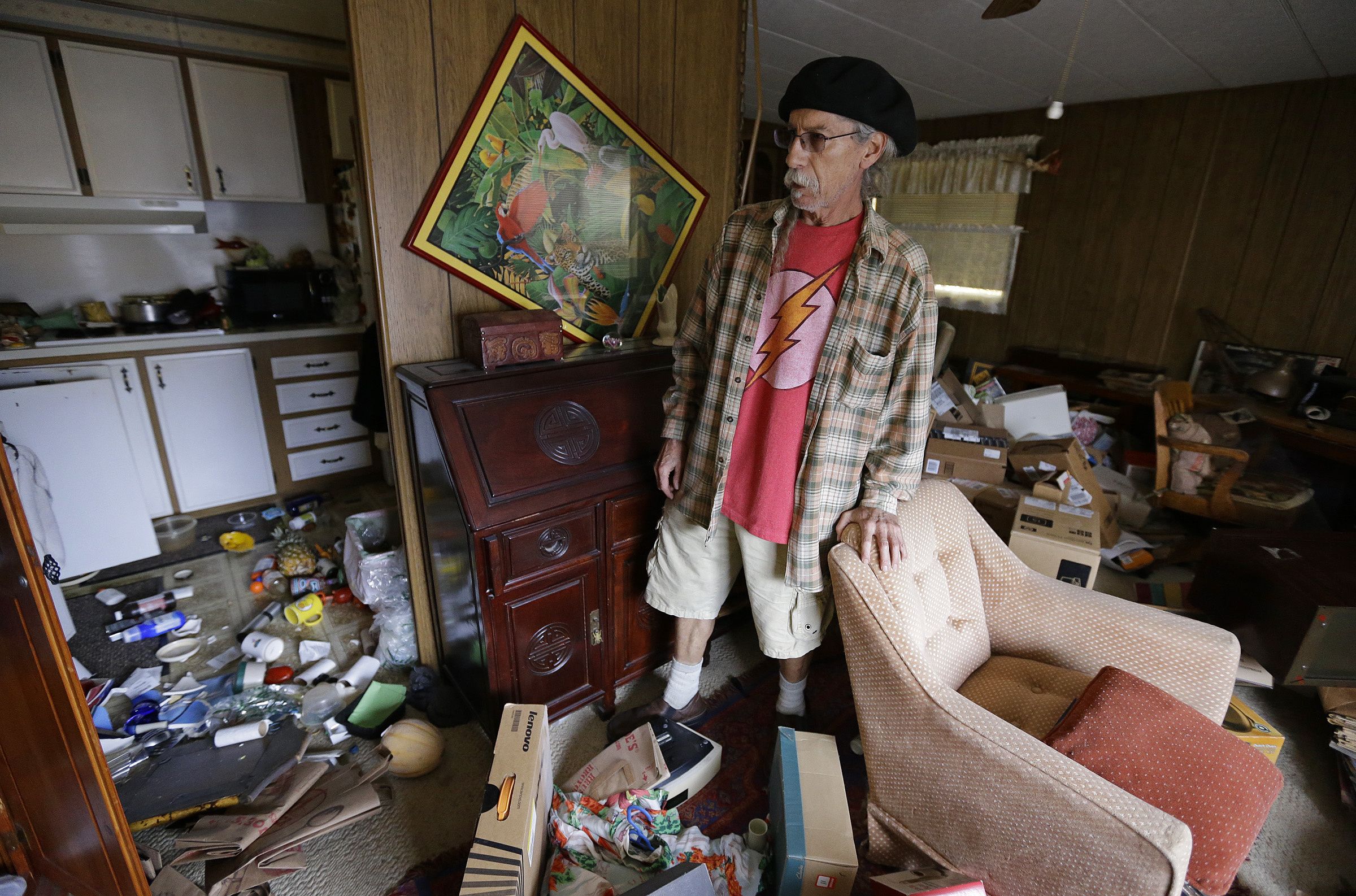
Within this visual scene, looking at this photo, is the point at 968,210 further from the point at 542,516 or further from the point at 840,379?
the point at 542,516

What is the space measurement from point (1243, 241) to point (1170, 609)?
234 cm

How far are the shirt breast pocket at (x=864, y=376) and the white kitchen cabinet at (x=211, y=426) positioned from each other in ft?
9.64

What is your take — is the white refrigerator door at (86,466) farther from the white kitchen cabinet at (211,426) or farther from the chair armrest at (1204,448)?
the chair armrest at (1204,448)

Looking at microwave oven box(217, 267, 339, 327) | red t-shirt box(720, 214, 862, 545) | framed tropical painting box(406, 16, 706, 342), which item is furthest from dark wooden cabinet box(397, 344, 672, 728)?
microwave oven box(217, 267, 339, 327)

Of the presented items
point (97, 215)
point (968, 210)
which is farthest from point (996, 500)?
point (97, 215)

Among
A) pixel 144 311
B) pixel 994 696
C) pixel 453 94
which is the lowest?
pixel 994 696

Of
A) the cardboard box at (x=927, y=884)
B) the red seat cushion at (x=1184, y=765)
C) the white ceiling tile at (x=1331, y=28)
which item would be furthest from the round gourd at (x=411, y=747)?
the white ceiling tile at (x=1331, y=28)

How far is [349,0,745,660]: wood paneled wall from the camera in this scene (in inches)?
58.3

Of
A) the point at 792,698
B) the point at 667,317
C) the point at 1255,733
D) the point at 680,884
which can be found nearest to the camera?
the point at 680,884

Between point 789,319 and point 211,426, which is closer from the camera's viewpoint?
point 789,319

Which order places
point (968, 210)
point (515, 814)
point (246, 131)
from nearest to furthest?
point (515, 814) → point (246, 131) → point (968, 210)

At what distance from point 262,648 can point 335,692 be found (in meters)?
0.37

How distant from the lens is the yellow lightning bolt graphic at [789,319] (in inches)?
51.9

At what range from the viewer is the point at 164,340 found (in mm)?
2725
